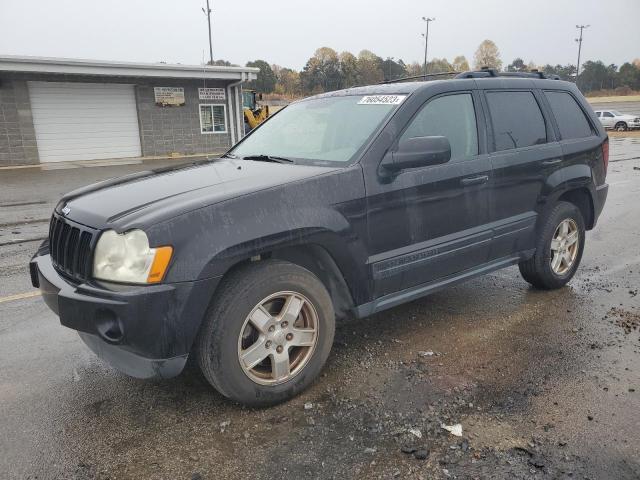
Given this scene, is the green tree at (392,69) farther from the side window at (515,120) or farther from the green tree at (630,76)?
the side window at (515,120)

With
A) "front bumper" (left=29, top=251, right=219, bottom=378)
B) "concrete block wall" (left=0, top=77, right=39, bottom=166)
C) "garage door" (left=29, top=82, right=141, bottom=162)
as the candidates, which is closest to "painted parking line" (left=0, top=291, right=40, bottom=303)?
"front bumper" (left=29, top=251, right=219, bottom=378)

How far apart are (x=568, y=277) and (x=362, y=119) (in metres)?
2.69

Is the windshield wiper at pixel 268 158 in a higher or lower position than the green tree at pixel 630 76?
lower

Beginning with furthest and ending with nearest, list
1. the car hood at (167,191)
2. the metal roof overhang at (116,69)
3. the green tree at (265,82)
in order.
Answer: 1. the green tree at (265,82)
2. the metal roof overhang at (116,69)
3. the car hood at (167,191)

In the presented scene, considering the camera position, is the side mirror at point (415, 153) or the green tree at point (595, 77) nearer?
the side mirror at point (415, 153)

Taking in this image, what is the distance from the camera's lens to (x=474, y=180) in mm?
3764

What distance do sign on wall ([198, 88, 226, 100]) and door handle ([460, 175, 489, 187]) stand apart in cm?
2166

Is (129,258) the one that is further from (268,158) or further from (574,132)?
(574,132)

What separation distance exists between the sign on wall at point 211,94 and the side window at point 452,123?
2141 cm

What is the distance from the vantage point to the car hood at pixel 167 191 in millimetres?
2684

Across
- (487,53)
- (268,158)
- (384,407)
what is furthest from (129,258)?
(487,53)

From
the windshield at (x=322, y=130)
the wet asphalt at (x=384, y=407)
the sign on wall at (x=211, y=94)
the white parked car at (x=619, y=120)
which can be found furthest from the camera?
the white parked car at (x=619, y=120)

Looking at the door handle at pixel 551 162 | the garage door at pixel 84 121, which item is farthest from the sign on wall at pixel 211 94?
the door handle at pixel 551 162

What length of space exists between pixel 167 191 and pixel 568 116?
3.64 metres
